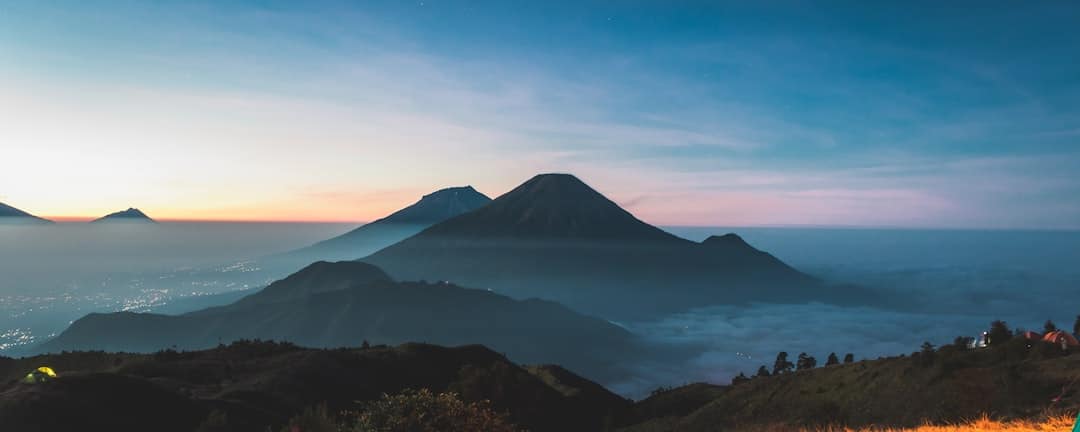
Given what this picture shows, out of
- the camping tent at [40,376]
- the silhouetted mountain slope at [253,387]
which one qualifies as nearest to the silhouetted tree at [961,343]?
the silhouetted mountain slope at [253,387]

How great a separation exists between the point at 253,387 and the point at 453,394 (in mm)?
37668

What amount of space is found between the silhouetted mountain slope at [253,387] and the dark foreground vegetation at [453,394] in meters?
0.13

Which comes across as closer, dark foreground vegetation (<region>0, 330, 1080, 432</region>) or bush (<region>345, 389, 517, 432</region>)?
bush (<region>345, 389, 517, 432</region>)

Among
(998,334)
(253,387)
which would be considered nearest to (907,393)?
(998,334)

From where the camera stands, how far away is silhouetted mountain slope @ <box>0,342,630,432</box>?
30656 millimetres

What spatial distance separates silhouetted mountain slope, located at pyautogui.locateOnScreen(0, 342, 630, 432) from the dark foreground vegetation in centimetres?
13

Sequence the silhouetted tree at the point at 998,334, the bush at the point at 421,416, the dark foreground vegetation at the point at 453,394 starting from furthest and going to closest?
the silhouetted tree at the point at 998,334
the dark foreground vegetation at the point at 453,394
the bush at the point at 421,416

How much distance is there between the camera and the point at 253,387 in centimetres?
4997

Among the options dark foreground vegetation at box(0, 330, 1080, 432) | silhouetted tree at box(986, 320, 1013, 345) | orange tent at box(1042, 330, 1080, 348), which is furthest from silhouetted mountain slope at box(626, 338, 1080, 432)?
silhouetted tree at box(986, 320, 1013, 345)

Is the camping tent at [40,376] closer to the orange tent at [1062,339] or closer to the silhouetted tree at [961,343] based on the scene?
the silhouetted tree at [961,343]

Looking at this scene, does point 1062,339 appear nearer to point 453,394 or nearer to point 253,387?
point 453,394

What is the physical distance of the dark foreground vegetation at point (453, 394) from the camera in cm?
2706

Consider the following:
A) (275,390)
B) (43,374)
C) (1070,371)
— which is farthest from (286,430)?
(1070,371)

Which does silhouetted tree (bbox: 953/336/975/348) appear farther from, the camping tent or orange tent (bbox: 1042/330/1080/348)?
the camping tent
